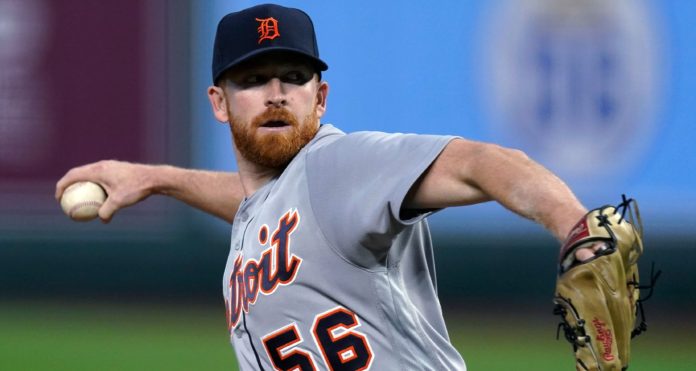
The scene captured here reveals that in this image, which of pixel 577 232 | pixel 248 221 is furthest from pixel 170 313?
pixel 577 232

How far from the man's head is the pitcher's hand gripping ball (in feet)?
3.55

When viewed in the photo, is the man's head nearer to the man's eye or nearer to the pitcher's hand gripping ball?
the man's eye

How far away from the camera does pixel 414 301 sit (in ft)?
9.32

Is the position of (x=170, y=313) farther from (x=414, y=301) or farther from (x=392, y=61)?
(x=414, y=301)

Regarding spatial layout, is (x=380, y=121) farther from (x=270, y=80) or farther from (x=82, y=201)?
(x=270, y=80)

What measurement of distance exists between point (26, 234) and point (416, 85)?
9.24 ft

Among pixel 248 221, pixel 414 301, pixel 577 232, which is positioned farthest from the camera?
pixel 248 221

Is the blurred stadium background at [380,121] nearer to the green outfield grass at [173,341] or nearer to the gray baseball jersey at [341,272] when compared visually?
the green outfield grass at [173,341]

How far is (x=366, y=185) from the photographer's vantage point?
100 inches

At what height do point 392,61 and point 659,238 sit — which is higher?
point 392,61

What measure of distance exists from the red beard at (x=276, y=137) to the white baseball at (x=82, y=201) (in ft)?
2.71

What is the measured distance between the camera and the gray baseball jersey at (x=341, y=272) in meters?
2.57

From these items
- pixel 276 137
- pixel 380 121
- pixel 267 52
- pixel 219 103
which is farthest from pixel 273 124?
pixel 380 121

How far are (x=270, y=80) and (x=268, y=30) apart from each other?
0.41ft
